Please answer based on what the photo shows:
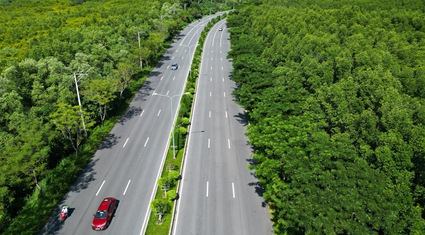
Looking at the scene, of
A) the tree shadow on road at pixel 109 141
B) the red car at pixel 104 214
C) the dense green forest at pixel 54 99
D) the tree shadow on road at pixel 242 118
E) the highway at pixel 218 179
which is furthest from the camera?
the tree shadow on road at pixel 242 118

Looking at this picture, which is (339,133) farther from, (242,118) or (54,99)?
(54,99)

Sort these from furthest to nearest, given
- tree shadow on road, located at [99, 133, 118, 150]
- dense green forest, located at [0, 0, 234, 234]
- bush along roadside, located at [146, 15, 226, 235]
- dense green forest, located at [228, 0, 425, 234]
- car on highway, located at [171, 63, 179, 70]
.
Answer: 1. car on highway, located at [171, 63, 179, 70]
2. tree shadow on road, located at [99, 133, 118, 150]
3. dense green forest, located at [0, 0, 234, 234]
4. bush along roadside, located at [146, 15, 226, 235]
5. dense green forest, located at [228, 0, 425, 234]

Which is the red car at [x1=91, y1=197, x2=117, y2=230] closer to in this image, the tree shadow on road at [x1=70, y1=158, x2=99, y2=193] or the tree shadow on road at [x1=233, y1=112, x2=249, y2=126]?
the tree shadow on road at [x1=70, y1=158, x2=99, y2=193]

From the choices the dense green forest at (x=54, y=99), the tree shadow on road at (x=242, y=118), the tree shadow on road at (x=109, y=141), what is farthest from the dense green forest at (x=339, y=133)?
the dense green forest at (x=54, y=99)

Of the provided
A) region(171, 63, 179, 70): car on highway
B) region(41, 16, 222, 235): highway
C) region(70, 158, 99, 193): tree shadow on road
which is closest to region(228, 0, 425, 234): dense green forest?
region(41, 16, 222, 235): highway

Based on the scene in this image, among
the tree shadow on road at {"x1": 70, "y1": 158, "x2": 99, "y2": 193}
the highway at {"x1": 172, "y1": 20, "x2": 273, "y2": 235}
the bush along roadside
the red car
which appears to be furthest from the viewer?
the tree shadow on road at {"x1": 70, "y1": 158, "x2": 99, "y2": 193}

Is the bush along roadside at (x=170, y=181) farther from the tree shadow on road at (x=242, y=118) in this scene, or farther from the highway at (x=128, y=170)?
the tree shadow on road at (x=242, y=118)
